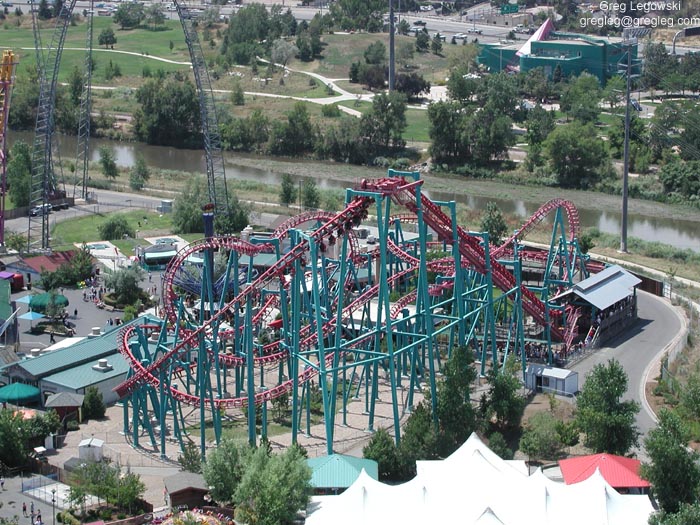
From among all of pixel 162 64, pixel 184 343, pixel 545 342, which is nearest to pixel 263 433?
pixel 184 343

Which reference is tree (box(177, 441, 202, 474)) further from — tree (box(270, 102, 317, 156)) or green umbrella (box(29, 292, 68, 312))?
tree (box(270, 102, 317, 156))

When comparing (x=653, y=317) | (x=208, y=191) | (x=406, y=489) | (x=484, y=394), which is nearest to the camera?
(x=406, y=489)

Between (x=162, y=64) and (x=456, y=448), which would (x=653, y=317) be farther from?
(x=162, y=64)

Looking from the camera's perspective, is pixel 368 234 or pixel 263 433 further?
pixel 368 234

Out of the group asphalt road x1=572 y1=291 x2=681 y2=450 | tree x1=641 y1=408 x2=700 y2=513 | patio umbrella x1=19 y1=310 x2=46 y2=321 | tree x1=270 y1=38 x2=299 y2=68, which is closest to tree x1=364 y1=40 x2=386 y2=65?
tree x1=270 y1=38 x2=299 y2=68

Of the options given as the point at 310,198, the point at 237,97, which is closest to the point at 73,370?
the point at 310,198

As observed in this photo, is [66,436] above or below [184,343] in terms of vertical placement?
below
